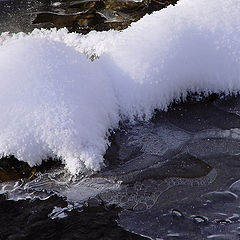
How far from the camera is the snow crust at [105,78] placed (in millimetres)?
2578

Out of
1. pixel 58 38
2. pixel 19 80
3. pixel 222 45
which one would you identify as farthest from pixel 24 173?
pixel 222 45

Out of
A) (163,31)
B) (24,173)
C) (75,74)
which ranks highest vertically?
(163,31)

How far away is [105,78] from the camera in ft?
9.64

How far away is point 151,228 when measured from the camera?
221 centimetres

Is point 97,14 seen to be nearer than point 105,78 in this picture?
No

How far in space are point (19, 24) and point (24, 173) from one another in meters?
1.99

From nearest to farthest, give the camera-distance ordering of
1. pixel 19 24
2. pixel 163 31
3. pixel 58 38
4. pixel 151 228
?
1. pixel 151 228
2. pixel 163 31
3. pixel 58 38
4. pixel 19 24

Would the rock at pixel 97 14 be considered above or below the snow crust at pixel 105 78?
above

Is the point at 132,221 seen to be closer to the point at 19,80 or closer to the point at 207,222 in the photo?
the point at 207,222

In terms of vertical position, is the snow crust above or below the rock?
below

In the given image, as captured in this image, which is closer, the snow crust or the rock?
the snow crust

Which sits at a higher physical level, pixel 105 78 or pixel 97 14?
pixel 97 14

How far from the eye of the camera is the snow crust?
8.46 ft

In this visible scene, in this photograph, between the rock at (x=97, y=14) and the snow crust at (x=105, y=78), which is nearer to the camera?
the snow crust at (x=105, y=78)
